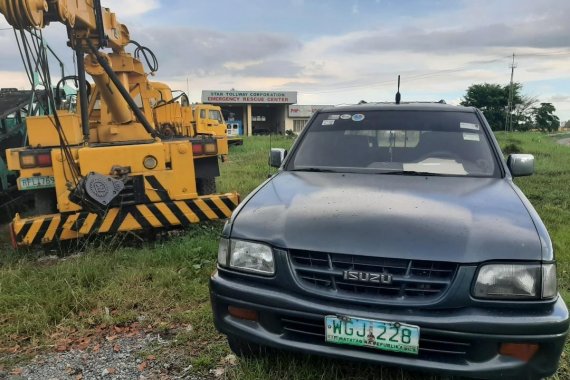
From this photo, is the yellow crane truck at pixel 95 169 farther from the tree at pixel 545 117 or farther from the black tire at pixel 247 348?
the tree at pixel 545 117

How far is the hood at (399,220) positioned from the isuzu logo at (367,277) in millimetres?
96

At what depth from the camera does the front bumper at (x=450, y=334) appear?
6.72ft

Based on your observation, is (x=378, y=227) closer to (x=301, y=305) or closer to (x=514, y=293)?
(x=301, y=305)

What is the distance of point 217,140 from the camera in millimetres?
5918

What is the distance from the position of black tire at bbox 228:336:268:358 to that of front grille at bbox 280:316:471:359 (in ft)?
1.52

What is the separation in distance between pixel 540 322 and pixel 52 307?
3.38 m

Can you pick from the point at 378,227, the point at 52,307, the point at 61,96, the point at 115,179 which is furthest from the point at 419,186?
the point at 61,96

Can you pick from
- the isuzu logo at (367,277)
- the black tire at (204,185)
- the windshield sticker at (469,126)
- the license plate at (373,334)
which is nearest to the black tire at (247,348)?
the license plate at (373,334)

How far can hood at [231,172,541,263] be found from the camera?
7.03 feet

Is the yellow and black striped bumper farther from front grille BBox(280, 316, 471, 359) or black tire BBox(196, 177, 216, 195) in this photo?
front grille BBox(280, 316, 471, 359)

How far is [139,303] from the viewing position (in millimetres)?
3754

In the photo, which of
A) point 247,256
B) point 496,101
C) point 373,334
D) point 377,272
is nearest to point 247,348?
point 247,256

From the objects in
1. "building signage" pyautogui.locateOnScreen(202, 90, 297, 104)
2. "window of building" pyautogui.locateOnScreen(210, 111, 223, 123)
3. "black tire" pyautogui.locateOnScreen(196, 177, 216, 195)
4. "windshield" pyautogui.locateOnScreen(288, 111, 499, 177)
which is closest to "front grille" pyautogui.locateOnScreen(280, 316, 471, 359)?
"windshield" pyautogui.locateOnScreen(288, 111, 499, 177)

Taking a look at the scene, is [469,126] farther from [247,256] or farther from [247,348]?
[247,348]
